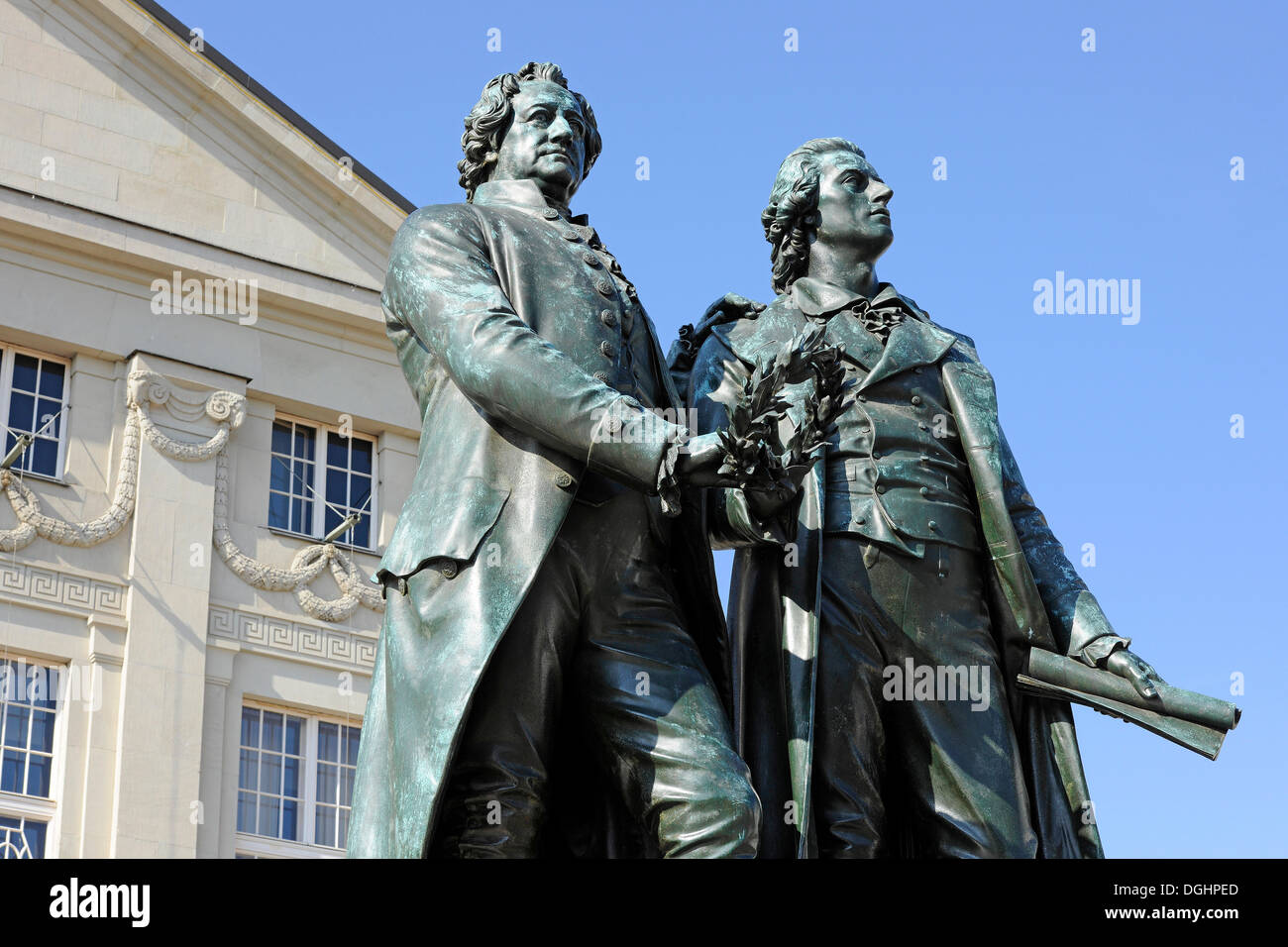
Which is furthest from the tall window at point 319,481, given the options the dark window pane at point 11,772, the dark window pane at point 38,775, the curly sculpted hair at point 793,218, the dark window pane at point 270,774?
the curly sculpted hair at point 793,218

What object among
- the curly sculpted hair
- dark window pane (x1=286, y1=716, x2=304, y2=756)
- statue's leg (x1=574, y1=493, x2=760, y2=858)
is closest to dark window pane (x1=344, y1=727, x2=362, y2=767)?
dark window pane (x1=286, y1=716, x2=304, y2=756)

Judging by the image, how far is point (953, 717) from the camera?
27.7ft

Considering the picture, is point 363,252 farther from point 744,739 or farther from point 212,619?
point 744,739

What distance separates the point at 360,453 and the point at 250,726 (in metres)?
4.14

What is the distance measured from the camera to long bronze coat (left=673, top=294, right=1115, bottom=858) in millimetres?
8258

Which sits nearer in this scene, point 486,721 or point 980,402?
point 486,721

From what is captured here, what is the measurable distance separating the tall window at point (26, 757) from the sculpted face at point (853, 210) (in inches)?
775

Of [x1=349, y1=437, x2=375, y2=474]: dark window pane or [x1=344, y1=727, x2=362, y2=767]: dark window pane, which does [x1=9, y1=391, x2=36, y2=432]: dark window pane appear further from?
[x1=344, y1=727, x2=362, y2=767]: dark window pane

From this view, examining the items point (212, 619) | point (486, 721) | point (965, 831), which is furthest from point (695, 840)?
point (212, 619)

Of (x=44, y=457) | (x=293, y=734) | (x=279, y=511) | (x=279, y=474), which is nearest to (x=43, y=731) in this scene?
(x=293, y=734)

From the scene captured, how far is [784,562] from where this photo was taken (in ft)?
27.9

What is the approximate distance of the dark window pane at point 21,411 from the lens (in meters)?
30.2
